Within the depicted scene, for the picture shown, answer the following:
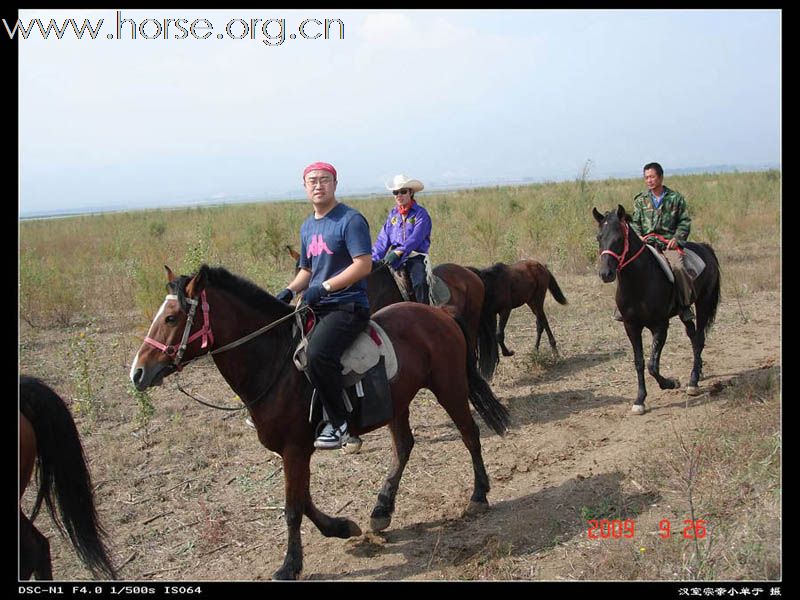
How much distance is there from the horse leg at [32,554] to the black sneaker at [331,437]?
70.6 inches

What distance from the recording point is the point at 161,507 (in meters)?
5.66

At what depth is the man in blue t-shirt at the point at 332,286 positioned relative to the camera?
4.27 m

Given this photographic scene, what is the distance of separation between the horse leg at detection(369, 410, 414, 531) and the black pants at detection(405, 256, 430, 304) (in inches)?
103

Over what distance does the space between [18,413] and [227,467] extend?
8.99 ft

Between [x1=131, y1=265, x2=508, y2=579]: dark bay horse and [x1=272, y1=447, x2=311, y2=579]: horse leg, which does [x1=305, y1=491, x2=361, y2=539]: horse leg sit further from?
[x1=272, y1=447, x2=311, y2=579]: horse leg

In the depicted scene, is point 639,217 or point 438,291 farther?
point 639,217

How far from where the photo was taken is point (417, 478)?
6047 millimetres

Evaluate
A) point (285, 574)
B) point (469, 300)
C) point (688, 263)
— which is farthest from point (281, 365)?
point (688, 263)

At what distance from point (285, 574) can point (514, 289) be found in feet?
21.1

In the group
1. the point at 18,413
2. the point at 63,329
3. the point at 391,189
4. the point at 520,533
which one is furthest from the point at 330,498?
the point at 63,329

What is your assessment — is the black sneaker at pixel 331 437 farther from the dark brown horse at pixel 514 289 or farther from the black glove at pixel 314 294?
the dark brown horse at pixel 514 289

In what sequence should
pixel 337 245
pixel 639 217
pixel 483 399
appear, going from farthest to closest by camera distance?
1. pixel 639 217
2. pixel 483 399
3. pixel 337 245
